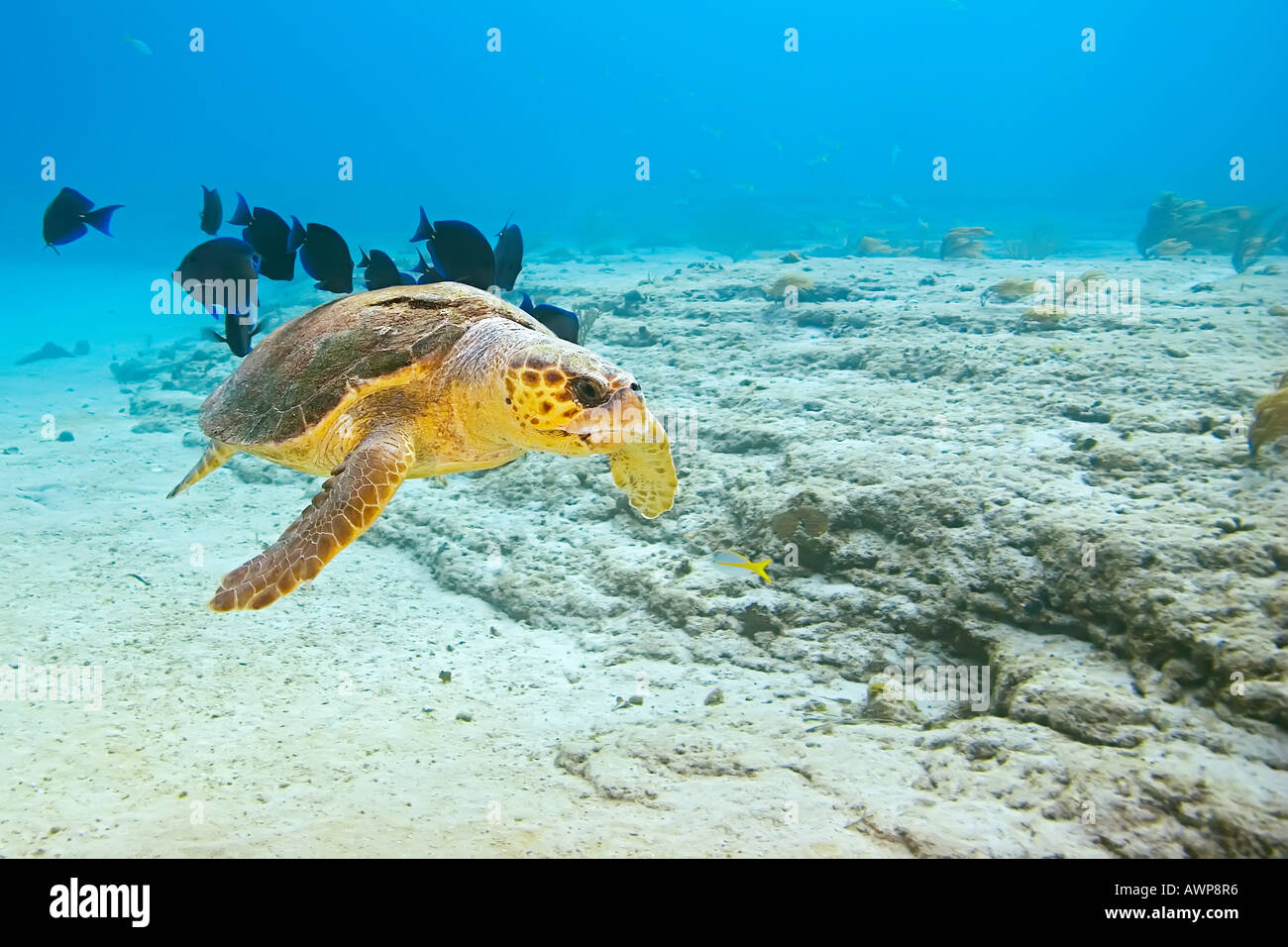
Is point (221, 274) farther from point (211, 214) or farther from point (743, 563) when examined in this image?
point (743, 563)

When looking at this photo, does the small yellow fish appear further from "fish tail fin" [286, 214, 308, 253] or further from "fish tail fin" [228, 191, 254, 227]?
"fish tail fin" [228, 191, 254, 227]

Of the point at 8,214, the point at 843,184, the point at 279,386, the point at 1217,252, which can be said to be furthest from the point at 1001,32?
the point at 279,386

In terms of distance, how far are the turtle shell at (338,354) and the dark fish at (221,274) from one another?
64 cm

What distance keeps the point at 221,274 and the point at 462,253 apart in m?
1.73

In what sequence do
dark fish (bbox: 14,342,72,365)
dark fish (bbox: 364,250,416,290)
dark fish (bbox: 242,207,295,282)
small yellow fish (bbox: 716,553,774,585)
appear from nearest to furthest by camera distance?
1. small yellow fish (bbox: 716,553,774,585)
2. dark fish (bbox: 242,207,295,282)
3. dark fish (bbox: 364,250,416,290)
4. dark fish (bbox: 14,342,72,365)

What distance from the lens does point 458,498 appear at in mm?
6520

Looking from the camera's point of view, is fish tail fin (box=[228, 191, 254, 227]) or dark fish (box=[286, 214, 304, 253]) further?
fish tail fin (box=[228, 191, 254, 227])

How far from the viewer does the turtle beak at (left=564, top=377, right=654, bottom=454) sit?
2.90 metres

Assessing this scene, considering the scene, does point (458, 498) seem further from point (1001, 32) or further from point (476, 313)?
point (1001, 32)

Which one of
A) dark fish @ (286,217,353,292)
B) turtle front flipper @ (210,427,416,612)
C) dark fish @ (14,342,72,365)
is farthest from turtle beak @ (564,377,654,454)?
dark fish @ (14,342,72,365)

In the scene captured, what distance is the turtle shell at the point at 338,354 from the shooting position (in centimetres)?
355

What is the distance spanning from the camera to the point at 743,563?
4.32 m

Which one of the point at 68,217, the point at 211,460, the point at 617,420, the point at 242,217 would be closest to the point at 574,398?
the point at 617,420

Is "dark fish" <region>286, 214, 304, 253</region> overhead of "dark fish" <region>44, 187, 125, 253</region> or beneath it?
beneath
